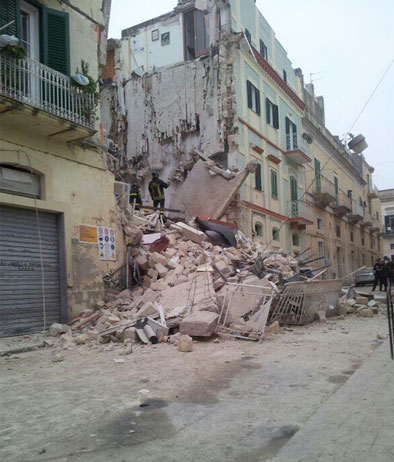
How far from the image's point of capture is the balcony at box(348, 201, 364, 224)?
3559 centimetres

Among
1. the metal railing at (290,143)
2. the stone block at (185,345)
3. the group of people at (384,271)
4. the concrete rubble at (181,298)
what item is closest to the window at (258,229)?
the group of people at (384,271)

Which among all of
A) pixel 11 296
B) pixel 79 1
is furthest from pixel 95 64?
pixel 11 296

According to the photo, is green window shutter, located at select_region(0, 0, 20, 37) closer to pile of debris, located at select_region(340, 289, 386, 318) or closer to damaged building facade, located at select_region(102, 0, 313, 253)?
damaged building facade, located at select_region(102, 0, 313, 253)

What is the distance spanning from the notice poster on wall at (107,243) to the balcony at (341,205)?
22.0m

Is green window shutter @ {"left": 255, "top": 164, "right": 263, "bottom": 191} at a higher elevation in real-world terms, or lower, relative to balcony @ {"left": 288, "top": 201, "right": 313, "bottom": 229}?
higher

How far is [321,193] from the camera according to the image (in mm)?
27312

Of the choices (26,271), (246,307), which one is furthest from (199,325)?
(26,271)

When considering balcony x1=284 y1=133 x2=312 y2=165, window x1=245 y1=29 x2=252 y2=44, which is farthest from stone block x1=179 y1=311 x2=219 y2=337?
balcony x1=284 y1=133 x2=312 y2=165

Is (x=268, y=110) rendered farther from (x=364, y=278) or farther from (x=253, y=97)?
(x=364, y=278)

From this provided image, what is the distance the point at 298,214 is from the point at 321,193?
404 cm

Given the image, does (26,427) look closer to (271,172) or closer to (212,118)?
(212,118)

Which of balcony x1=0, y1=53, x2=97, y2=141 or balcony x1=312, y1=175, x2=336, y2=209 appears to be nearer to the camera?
balcony x1=0, y1=53, x2=97, y2=141

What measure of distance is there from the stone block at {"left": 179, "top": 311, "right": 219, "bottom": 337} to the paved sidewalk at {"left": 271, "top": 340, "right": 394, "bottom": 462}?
3183 mm

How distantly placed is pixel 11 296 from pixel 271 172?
15.9 metres
